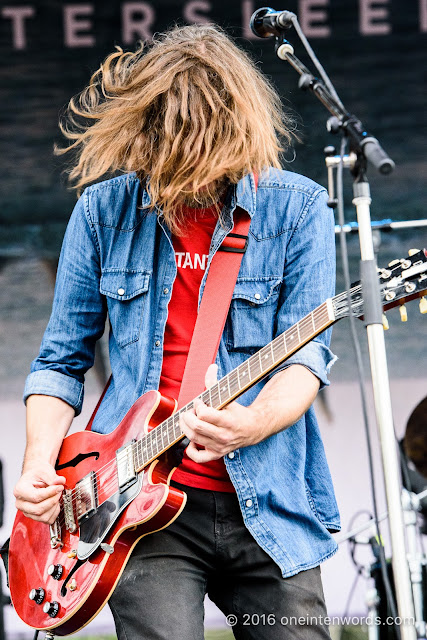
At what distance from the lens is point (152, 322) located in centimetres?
236

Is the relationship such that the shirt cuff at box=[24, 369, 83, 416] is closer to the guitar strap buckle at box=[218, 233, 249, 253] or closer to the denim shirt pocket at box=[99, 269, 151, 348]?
the denim shirt pocket at box=[99, 269, 151, 348]

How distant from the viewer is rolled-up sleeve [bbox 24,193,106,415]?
8.26 feet

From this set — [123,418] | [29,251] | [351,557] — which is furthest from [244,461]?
[29,251]

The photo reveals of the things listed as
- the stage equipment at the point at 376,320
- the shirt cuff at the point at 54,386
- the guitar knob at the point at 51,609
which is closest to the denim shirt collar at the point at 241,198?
the stage equipment at the point at 376,320

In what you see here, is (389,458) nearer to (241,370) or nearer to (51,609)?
(241,370)

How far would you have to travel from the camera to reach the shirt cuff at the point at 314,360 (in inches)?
87.1

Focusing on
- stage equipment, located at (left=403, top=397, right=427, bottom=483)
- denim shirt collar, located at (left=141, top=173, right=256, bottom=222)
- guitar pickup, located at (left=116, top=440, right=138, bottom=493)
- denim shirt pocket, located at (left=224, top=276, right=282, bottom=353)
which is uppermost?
denim shirt collar, located at (left=141, top=173, right=256, bottom=222)

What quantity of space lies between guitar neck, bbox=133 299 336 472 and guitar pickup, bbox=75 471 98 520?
7.5 inches

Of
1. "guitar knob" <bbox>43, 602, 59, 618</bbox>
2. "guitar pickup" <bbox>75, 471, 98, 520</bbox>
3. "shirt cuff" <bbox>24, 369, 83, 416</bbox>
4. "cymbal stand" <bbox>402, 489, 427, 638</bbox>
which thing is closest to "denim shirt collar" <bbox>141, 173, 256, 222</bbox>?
"shirt cuff" <bbox>24, 369, 83, 416</bbox>

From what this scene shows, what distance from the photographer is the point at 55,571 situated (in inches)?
90.7

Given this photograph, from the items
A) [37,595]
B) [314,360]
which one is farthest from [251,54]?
[37,595]

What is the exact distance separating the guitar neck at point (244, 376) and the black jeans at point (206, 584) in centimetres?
15

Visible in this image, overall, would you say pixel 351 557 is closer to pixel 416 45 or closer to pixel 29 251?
pixel 29 251

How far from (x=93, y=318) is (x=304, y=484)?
0.81 metres
